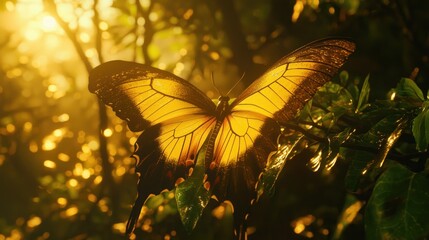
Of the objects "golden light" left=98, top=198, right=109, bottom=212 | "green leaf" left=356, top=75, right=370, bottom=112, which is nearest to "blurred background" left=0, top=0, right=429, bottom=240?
"golden light" left=98, top=198, right=109, bottom=212

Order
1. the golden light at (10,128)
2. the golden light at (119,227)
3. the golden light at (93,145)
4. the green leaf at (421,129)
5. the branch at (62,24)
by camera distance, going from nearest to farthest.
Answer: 1. the green leaf at (421,129)
2. the branch at (62,24)
3. the golden light at (119,227)
4. the golden light at (93,145)
5. the golden light at (10,128)

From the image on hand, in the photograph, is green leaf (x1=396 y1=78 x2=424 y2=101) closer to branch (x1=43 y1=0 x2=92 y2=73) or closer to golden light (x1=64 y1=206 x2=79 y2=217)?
branch (x1=43 y1=0 x2=92 y2=73)

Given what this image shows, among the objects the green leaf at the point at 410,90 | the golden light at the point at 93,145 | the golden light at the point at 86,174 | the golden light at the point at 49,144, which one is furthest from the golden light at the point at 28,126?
the green leaf at the point at 410,90

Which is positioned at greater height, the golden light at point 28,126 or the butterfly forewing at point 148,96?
the golden light at point 28,126

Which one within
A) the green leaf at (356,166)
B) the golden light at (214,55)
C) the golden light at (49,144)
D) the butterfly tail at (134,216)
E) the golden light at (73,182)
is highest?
the golden light at (49,144)

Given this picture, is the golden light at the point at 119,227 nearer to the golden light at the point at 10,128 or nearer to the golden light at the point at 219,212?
the golden light at the point at 219,212
